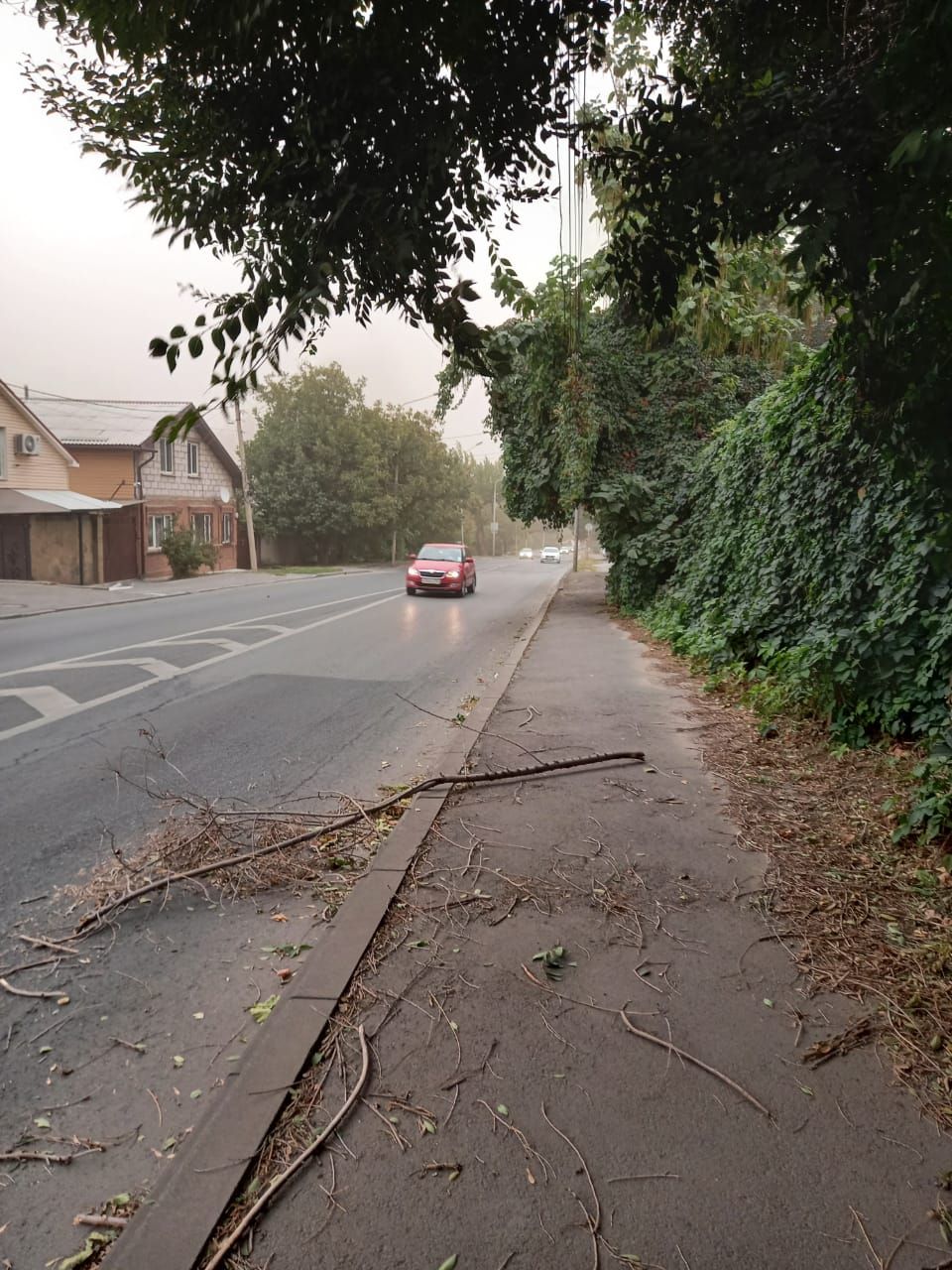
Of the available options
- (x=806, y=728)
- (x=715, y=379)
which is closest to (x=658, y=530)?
(x=715, y=379)

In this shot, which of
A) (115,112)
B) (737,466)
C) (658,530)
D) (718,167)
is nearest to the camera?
(718,167)

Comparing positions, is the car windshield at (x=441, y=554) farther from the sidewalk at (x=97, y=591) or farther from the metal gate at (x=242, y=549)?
the metal gate at (x=242, y=549)

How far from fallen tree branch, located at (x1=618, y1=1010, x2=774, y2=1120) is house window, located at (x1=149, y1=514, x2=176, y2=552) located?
32392mm

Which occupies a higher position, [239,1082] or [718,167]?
[718,167]

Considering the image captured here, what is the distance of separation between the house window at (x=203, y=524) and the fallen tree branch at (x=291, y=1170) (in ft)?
117

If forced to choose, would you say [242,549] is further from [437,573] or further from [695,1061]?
[695,1061]

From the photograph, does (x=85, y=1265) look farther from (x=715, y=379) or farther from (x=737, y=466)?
(x=715, y=379)

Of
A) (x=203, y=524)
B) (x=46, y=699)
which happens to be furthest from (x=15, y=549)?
(x=46, y=699)

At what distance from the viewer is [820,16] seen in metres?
3.37

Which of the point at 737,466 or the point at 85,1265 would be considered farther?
the point at 737,466

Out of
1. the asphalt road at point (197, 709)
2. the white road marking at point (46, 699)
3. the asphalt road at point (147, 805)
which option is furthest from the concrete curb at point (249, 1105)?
the white road marking at point (46, 699)

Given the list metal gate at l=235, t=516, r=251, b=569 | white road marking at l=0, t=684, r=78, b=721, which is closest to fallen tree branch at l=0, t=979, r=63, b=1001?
white road marking at l=0, t=684, r=78, b=721

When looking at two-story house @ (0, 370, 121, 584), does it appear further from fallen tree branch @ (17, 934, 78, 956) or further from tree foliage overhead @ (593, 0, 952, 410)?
tree foliage overhead @ (593, 0, 952, 410)

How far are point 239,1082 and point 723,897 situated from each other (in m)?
2.32
